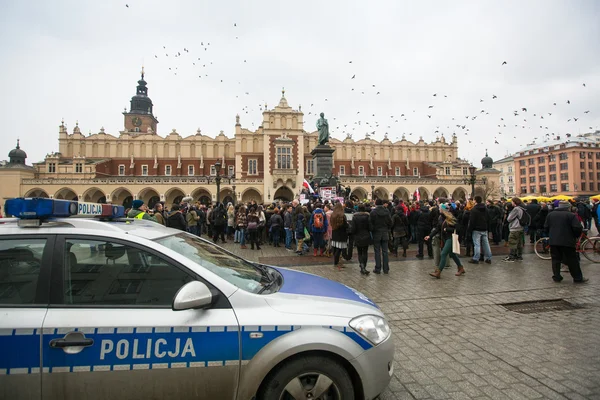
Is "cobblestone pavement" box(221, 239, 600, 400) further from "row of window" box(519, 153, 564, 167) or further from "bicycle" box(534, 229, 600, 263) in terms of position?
"row of window" box(519, 153, 564, 167)

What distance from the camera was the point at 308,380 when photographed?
7.32ft

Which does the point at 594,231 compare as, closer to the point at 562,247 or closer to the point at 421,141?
the point at 562,247

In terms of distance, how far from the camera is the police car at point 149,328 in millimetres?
1961

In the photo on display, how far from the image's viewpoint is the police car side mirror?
2047 mm

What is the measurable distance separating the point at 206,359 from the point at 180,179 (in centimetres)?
4343

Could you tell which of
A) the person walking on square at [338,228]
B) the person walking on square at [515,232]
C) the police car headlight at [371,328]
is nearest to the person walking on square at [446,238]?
the person walking on square at [338,228]

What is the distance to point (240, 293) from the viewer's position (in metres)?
2.31

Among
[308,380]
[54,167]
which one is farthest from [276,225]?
[54,167]

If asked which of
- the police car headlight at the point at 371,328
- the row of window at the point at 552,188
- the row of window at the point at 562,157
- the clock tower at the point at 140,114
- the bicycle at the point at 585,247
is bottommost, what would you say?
the bicycle at the point at 585,247

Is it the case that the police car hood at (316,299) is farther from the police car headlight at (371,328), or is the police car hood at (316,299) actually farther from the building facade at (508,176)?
the building facade at (508,176)

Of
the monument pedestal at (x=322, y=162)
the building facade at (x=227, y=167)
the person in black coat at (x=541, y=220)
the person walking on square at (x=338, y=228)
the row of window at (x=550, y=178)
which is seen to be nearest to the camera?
the person walking on square at (x=338, y=228)

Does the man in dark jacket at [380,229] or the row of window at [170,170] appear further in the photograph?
the row of window at [170,170]

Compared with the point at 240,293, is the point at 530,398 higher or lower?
lower

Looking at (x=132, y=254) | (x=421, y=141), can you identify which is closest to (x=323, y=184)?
(x=132, y=254)
